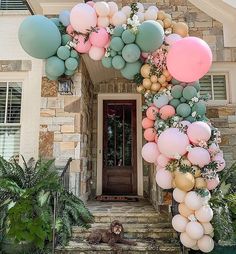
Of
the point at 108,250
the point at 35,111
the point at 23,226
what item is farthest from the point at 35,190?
the point at 35,111

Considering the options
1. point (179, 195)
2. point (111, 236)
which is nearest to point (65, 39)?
point (179, 195)

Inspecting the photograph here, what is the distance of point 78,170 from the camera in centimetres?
446

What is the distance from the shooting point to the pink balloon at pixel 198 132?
3537 mm

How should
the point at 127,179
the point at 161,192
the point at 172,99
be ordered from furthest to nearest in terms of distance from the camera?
the point at 127,179 → the point at 161,192 → the point at 172,99

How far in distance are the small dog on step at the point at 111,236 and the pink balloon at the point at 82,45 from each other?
7.97 ft

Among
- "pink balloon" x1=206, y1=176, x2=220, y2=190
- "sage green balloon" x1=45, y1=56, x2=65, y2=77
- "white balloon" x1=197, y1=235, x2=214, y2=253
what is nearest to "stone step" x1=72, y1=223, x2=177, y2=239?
"white balloon" x1=197, y1=235, x2=214, y2=253

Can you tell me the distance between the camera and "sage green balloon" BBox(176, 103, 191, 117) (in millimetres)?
3812

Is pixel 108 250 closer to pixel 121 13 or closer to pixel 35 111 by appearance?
pixel 35 111

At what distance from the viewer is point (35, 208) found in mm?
3576

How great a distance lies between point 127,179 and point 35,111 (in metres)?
2.41

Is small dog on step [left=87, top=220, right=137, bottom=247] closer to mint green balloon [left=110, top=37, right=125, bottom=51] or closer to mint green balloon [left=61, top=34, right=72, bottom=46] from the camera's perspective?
mint green balloon [left=110, top=37, right=125, bottom=51]

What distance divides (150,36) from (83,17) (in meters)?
0.96

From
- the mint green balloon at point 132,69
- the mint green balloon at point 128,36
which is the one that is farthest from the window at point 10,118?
the mint green balloon at point 128,36

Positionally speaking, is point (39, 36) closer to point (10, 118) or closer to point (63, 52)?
point (63, 52)
